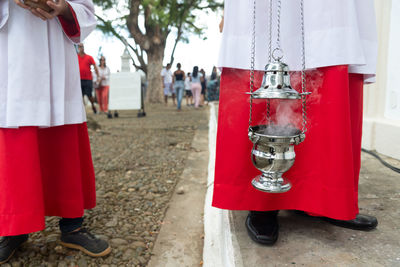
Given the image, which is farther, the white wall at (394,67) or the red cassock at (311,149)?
the white wall at (394,67)

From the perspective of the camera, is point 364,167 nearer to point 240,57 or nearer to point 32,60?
point 240,57

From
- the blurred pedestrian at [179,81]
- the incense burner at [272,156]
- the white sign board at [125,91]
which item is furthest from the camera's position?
the blurred pedestrian at [179,81]

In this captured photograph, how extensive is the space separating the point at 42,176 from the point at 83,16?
841mm

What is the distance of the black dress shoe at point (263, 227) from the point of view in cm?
134

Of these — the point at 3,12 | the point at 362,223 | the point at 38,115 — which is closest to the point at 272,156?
the point at 362,223

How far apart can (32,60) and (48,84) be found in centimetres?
12

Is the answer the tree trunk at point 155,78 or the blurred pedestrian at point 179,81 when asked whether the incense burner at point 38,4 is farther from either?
the tree trunk at point 155,78

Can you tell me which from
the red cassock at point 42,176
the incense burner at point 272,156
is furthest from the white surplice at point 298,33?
the red cassock at point 42,176

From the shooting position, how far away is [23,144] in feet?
4.53

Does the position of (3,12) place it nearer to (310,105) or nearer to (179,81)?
(310,105)

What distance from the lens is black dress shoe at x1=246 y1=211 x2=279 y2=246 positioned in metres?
1.34

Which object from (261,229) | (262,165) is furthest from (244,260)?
(262,165)

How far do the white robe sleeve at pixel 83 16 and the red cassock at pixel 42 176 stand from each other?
0.46 meters

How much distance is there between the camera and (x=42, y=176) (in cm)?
160
